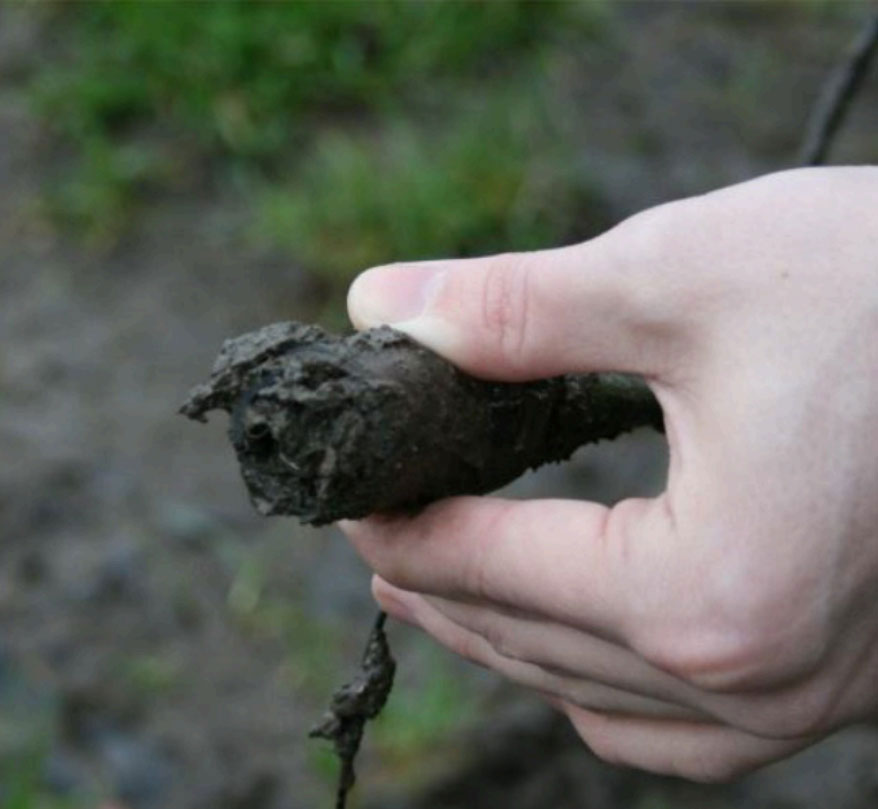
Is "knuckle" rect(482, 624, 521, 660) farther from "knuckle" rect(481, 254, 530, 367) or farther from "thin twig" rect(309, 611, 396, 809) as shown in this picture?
"knuckle" rect(481, 254, 530, 367)

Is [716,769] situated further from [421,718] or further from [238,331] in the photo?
[238,331]

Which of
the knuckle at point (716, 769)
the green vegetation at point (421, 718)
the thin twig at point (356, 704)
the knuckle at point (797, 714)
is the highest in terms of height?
the knuckle at point (797, 714)

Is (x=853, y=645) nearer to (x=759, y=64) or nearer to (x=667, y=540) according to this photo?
(x=667, y=540)

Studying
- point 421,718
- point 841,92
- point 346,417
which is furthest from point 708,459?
point 421,718

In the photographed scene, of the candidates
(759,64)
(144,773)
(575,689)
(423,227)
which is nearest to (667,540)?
(575,689)

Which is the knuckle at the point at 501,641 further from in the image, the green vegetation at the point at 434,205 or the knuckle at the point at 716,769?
the green vegetation at the point at 434,205

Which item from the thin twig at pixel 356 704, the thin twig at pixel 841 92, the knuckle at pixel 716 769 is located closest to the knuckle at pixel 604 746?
the knuckle at pixel 716 769
